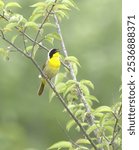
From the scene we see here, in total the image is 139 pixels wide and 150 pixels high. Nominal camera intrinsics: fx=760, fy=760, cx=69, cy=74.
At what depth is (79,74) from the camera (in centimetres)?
1239

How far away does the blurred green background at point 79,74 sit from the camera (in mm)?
12336

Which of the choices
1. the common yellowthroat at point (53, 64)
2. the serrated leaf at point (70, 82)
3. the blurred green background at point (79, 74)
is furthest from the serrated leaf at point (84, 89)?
the blurred green background at point (79, 74)

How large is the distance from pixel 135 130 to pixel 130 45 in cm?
42

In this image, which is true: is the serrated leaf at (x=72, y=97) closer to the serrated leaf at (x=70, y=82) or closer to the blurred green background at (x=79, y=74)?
the serrated leaf at (x=70, y=82)

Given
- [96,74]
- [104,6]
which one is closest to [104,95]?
[96,74]

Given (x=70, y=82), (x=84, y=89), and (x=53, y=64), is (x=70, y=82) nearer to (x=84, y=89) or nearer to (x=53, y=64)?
(x=84, y=89)

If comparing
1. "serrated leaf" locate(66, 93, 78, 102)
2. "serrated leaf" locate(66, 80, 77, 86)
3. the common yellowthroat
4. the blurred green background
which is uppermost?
"serrated leaf" locate(66, 80, 77, 86)

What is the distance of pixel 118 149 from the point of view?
142 inches

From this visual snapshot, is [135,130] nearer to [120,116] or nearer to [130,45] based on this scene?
A: [120,116]

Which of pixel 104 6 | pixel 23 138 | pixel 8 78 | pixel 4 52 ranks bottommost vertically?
pixel 23 138

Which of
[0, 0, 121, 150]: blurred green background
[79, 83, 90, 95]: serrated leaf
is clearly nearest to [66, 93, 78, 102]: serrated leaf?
[79, 83, 90, 95]: serrated leaf

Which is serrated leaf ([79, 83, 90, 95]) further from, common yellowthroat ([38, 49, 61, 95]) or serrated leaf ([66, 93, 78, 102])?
common yellowthroat ([38, 49, 61, 95])

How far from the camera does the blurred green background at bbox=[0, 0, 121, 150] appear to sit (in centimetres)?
1234

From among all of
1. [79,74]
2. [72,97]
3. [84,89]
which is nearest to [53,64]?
[72,97]
